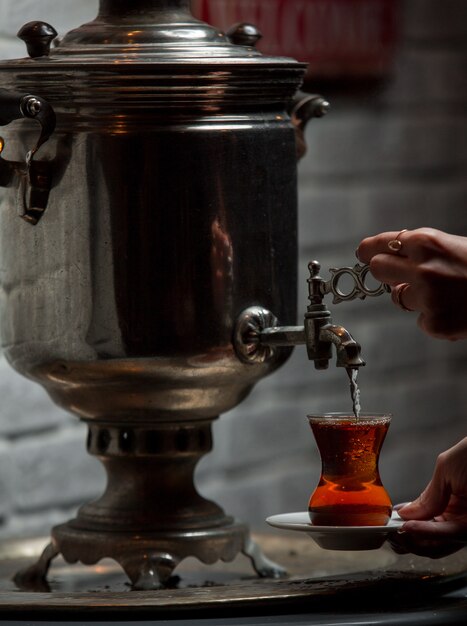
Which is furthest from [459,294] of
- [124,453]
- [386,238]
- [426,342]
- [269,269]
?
[426,342]

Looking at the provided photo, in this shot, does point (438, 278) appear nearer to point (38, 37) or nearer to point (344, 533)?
point (344, 533)

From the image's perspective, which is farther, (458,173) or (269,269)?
(458,173)

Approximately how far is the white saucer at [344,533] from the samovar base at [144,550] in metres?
0.12

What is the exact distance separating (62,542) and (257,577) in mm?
189

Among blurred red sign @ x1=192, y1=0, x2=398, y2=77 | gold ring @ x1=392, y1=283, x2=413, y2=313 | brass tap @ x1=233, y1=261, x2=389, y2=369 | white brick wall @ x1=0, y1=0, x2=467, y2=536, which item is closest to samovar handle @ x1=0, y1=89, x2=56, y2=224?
brass tap @ x1=233, y1=261, x2=389, y2=369

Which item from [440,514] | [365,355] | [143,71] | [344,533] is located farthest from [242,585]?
[365,355]

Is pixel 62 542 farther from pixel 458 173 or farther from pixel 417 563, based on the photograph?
pixel 458 173

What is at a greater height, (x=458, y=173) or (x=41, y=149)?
(x=41, y=149)

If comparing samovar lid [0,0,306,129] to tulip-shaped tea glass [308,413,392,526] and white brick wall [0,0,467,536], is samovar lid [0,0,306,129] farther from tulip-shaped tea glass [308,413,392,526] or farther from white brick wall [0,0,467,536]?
white brick wall [0,0,467,536]

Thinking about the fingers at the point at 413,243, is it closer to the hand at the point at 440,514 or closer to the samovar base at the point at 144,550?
the hand at the point at 440,514

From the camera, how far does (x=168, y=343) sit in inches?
50.0

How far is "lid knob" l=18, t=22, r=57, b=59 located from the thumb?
0.49 m

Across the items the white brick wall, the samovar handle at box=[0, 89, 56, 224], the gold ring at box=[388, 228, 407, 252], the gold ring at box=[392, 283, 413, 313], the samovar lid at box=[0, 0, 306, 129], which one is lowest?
the white brick wall

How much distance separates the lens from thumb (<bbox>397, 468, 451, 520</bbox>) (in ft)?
4.28
